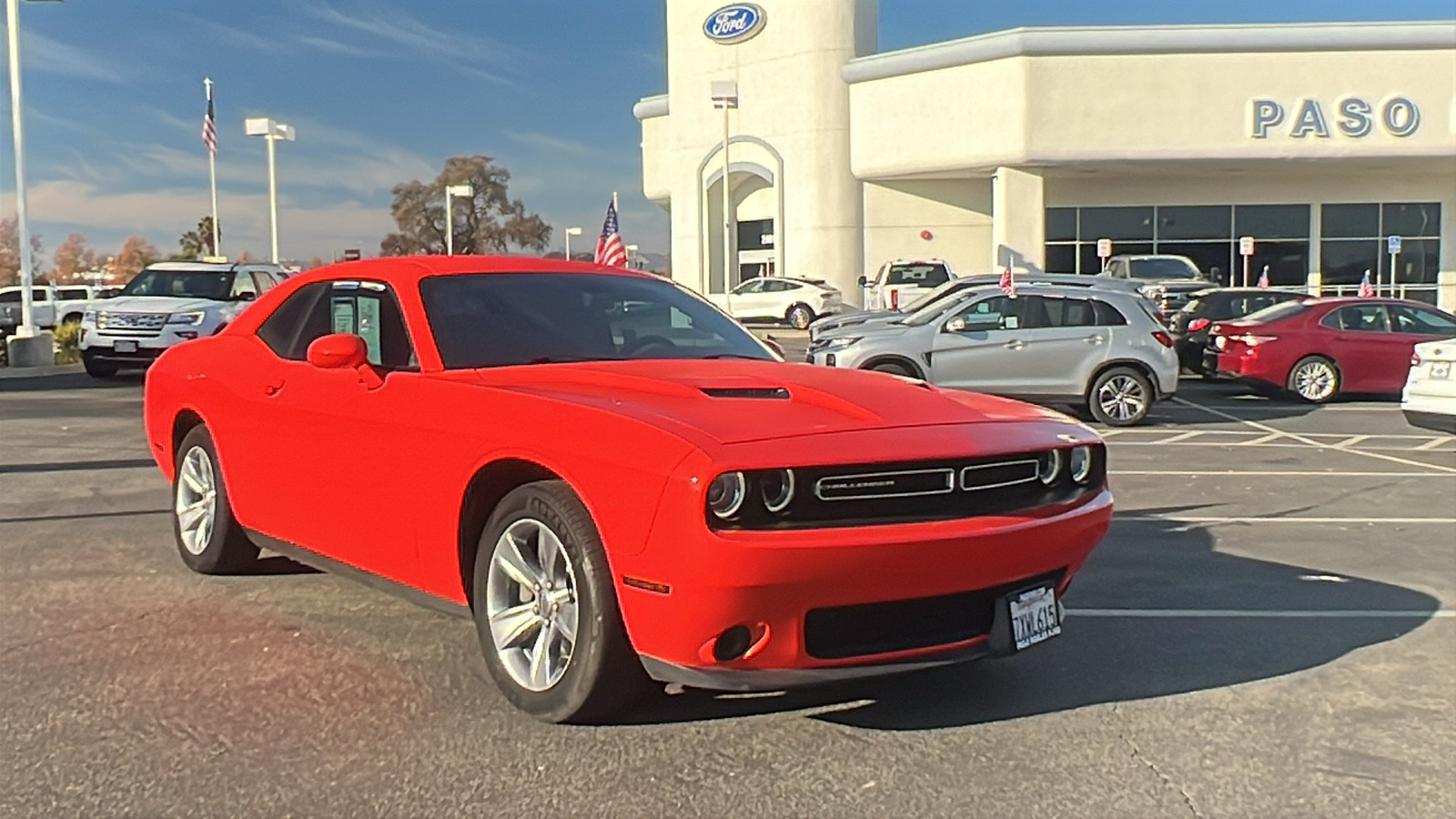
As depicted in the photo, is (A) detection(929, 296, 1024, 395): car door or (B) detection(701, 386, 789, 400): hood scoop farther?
(A) detection(929, 296, 1024, 395): car door

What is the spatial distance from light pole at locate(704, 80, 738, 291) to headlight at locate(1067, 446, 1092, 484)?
3512 cm

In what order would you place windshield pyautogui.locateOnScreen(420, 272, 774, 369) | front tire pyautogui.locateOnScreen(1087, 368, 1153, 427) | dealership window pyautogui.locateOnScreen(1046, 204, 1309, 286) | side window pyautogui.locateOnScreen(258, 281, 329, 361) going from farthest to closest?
dealership window pyautogui.locateOnScreen(1046, 204, 1309, 286), front tire pyautogui.locateOnScreen(1087, 368, 1153, 427), side window pyautogui.locateOnScreen(258, 281, 329, 361), windshield pyautogui.locateOnScreen(420, 272, 774, 369)

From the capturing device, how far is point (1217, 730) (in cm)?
429

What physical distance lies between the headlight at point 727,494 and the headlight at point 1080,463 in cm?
130

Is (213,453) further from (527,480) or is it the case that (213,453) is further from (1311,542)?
(1311,542)

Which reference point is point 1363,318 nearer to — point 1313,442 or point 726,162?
point 1313,442

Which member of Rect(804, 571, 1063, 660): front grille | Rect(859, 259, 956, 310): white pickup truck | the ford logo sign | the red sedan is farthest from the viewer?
the ford logo sign

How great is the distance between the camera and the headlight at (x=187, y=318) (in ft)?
57.8

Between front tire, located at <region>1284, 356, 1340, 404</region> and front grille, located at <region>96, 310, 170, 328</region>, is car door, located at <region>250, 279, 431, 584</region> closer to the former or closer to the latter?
front grille, located at <region>96, 310, 170, 328</region>

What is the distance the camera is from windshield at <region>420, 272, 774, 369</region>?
498 centimetres

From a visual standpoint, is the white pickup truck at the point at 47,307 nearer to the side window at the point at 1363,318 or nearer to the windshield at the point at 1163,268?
the windshield at the point at 1163,268

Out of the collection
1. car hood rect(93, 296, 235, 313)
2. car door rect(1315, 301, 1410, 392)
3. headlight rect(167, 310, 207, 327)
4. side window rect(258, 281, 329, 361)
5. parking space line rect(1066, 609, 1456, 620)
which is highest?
car hood rect(93, 296, 235, 313)

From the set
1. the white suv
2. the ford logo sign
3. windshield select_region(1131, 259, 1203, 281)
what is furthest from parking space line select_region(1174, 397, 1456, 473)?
the ford logo sign

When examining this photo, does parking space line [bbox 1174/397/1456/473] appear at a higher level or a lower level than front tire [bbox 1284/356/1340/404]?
lower
